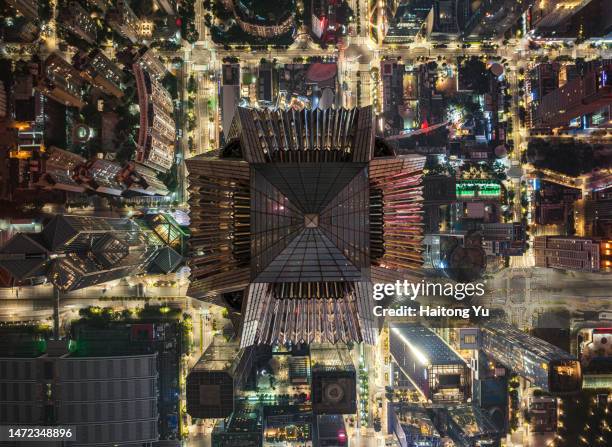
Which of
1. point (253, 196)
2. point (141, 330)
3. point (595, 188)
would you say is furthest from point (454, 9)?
point (141, 330)

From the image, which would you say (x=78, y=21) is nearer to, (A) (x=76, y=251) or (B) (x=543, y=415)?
(A) (x=76, y=251)

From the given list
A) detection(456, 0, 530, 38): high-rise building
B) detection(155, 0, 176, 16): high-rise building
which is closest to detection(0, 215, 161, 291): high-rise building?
detection(155, 0, 176, 16): high-rise building

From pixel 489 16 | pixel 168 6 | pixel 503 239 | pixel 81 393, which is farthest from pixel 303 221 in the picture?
pixel 489 16

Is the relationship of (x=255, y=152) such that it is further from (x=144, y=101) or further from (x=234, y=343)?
(x=234, y=343)

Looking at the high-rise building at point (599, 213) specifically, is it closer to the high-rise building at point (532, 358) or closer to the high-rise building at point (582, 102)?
the high-rise building at point (582, 102)

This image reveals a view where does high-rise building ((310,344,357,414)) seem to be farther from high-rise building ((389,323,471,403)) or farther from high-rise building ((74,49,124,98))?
high-rise building ((74,49,124,98))
